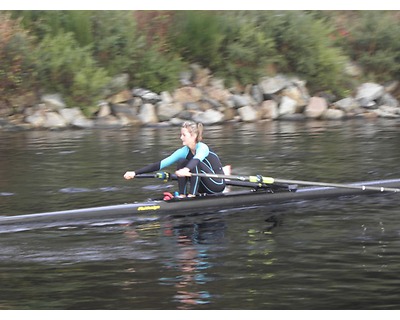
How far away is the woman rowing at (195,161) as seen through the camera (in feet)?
48.0

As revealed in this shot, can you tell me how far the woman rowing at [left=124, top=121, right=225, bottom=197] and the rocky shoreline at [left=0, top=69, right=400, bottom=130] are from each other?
16865 millimetres

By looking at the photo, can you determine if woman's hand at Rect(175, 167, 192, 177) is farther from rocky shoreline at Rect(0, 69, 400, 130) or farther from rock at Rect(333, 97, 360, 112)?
rock at Rect(333, 97, 360, 112)

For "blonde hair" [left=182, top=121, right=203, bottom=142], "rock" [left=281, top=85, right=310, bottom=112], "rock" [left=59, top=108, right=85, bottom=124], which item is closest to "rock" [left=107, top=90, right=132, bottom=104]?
"rock" [left=59, top=108, right=85, bottom=124]

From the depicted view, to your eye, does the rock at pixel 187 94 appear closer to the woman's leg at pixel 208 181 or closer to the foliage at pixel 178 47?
the foliage at pixel 178 47

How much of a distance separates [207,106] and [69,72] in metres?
5.23

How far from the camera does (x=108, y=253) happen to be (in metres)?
12.0

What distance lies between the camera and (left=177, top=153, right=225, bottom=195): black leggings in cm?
1470

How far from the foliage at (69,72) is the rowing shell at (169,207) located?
60.2ft

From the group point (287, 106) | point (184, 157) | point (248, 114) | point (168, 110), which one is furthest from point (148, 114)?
point (184, 157)

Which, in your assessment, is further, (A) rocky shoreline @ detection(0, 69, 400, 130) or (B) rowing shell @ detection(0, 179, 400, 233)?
(A) rocky shoreline @ detection(0, 69, 400, 130)

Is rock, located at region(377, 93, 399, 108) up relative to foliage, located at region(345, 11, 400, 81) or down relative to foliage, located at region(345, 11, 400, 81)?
down

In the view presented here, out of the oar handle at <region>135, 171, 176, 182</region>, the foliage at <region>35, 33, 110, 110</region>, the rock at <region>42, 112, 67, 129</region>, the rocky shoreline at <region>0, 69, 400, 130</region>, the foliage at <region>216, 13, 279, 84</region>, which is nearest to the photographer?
the oar handle at <region>135, 171, 176, 182</region>

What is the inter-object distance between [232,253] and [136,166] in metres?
9.33

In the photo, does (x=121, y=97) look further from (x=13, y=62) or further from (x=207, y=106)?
(x=13, y=62)
